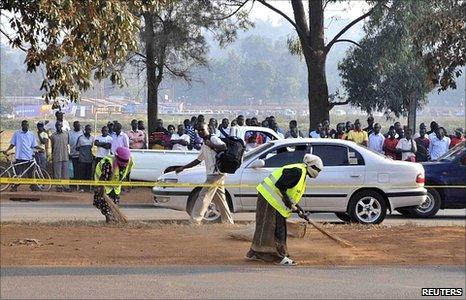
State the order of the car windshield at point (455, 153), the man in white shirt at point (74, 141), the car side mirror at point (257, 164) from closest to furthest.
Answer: the car side mirror at point (257, 164) < the car windshield at point (455, 153) < the man in white shirt at point (74, 141)

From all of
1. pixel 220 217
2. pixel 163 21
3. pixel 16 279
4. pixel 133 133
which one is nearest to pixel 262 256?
pixel 16 279

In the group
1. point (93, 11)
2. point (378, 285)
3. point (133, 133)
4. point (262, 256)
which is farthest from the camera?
point (133, 133)

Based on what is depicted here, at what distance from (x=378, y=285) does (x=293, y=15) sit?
21.2 metres

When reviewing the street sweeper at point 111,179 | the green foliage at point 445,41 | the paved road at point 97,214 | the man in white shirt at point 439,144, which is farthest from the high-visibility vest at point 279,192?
the man in white shirt at point 439,144

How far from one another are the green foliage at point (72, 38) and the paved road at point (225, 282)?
348 centimetres

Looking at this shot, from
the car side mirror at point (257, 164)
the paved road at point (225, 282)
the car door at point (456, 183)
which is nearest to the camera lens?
the paved road at point (225, 282)

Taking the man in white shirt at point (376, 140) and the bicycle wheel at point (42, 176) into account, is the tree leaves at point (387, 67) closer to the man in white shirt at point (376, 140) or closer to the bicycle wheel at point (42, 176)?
the man in white shirt at point (376, 140)

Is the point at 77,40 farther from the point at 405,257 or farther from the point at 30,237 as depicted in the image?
the point at 405,257

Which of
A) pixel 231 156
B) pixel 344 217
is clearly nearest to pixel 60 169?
pixel 344 217

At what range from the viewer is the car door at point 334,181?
16609 millimetres

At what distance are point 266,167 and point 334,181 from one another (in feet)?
3.99

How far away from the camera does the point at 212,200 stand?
15.8m

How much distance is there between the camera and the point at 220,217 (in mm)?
15953

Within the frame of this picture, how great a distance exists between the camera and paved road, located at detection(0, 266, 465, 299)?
978cm
